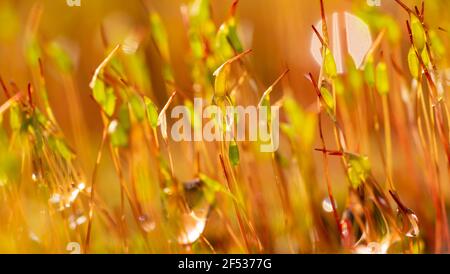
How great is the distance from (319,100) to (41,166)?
0.58 m

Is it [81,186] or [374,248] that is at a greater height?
[81,186]

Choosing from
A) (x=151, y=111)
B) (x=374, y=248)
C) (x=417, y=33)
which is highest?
(x=417, y=33)

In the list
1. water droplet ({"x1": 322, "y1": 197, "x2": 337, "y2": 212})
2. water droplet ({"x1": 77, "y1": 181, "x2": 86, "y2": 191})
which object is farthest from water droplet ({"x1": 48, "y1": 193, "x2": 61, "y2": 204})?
water droplet ({"x1": 322, "y1": 197, "x2": 337, "y2": 212})

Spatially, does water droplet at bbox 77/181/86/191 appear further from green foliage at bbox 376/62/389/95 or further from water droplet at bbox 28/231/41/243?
green foliage at bbox 376/62/389/95

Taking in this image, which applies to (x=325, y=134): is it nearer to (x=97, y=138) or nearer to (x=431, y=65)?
(x=431, y=65)

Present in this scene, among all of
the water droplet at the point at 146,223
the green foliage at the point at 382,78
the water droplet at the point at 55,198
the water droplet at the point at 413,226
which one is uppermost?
the green foliage at the point at 382,78

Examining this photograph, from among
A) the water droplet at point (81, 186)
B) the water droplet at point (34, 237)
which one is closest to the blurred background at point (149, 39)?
the water droplet at point (81, 186)

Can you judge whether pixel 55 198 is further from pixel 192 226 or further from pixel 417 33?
pixel 417 33

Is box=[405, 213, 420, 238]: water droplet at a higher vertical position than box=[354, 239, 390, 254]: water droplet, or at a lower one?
higher

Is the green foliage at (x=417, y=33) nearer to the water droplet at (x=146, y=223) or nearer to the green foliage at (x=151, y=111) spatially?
the green foliage at (x=151, y=111)

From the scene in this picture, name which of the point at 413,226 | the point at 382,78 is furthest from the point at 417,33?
the point at 413,226

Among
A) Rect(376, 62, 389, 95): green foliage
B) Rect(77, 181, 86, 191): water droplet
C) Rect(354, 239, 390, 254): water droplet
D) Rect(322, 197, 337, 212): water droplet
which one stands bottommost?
Rect(354, 239, 390, 254): water droplet

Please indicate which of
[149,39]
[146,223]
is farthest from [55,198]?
[149,39]

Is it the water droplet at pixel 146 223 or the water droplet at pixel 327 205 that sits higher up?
the water droplet at pixel 327 205
